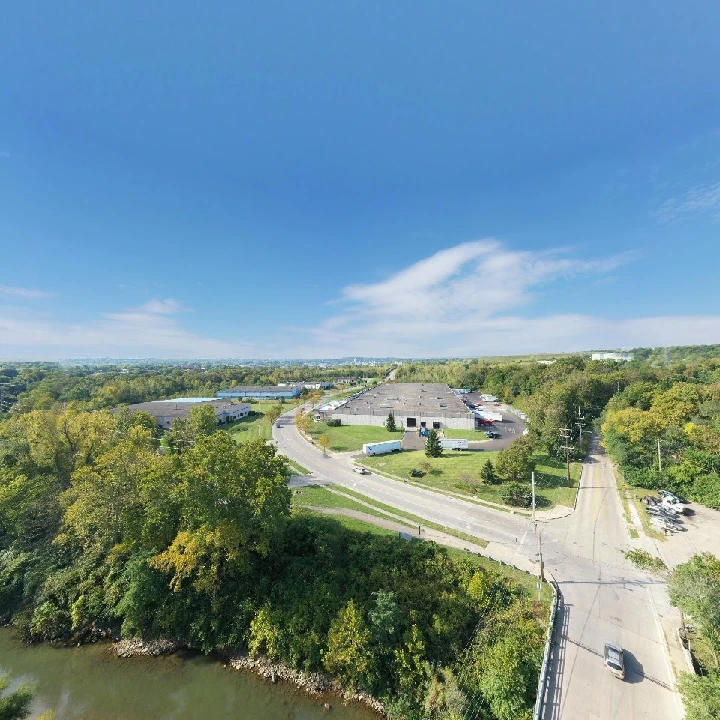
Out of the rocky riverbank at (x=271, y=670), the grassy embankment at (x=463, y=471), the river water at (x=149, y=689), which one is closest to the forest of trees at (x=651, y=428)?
the grassy embankment at (x=463, y=471)

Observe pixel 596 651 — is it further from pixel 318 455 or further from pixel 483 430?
pixel 483 430

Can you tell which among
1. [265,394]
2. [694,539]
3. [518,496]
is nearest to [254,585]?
[518,496]

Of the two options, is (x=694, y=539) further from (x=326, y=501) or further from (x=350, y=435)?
(x=350, y=435)

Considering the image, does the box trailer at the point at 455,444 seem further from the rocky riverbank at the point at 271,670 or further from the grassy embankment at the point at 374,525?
the rocky riverbank at the point at 271,670

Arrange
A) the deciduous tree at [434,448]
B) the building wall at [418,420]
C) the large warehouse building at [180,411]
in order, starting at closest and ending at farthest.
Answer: the deciduous tree at [434,448] < the building wall at [418,420] < the large warehouse building at [180,411]

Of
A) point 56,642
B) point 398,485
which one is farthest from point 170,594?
point 398,485

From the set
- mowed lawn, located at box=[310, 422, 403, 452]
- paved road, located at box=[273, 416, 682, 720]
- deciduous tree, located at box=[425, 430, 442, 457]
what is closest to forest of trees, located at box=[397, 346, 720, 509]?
paved road, located at box=[273, 416, 682, 720]

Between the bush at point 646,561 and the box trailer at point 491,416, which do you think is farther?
the box trailer at point 491,416
